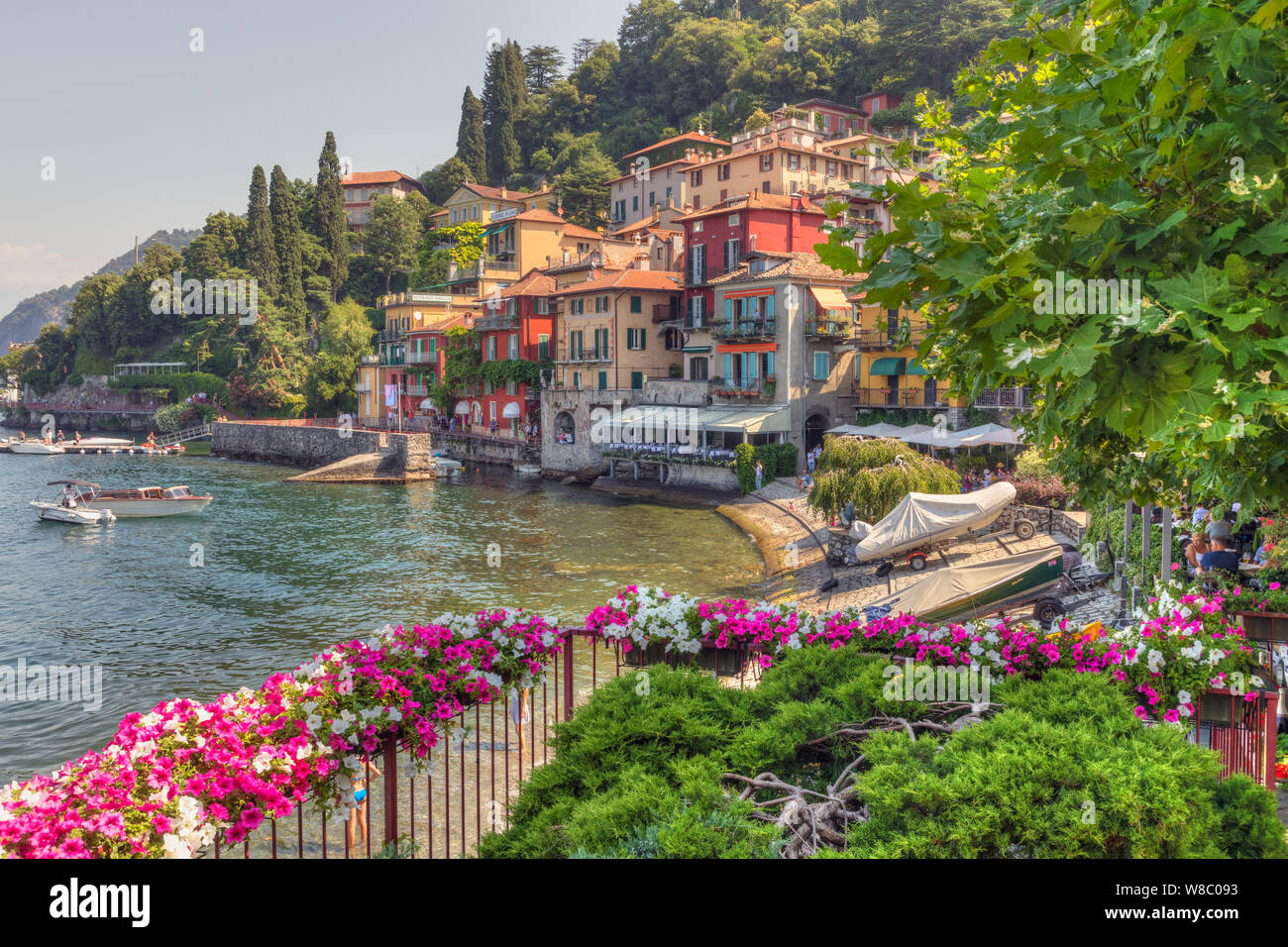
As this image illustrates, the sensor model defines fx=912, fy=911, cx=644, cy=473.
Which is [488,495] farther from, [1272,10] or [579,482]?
[1272,10]

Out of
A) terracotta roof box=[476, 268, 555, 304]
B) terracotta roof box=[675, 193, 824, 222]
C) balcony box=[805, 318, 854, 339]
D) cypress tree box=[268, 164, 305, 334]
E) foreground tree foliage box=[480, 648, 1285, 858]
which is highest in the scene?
cypress tree box=[268, 164, 305, 334]

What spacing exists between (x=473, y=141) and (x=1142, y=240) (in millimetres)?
104778

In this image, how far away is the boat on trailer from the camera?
4041 centimetres

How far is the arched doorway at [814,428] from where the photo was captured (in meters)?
42.3

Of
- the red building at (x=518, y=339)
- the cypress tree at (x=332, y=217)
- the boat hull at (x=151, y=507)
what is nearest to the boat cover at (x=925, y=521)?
the boat hull at (x=151, y=507)

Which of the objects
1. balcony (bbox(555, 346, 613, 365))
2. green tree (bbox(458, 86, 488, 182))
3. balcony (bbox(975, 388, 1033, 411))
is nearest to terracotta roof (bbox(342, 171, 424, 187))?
green tree (bbox(458, 86, 488, 182))

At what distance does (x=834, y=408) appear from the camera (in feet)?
140

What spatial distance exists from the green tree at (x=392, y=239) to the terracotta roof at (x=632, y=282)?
44053 mm

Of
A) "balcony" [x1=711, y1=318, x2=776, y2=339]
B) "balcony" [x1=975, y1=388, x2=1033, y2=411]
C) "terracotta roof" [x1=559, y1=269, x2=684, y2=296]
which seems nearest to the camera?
"balcony" [x1=975, y1=388, x2=1033, y2=411]

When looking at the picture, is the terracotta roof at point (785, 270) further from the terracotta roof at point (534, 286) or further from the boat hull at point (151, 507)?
the boat hull at point (151, 507)

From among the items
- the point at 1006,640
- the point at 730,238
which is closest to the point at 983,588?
the point at 1006,640

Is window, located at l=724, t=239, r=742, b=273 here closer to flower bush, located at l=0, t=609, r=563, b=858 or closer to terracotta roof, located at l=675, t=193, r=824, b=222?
terracotta roof, located at l=675, t=193, r=824, b=222

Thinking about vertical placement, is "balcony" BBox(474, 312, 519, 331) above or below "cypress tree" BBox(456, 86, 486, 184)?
below

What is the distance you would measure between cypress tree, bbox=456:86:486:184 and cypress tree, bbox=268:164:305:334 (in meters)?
21.4
